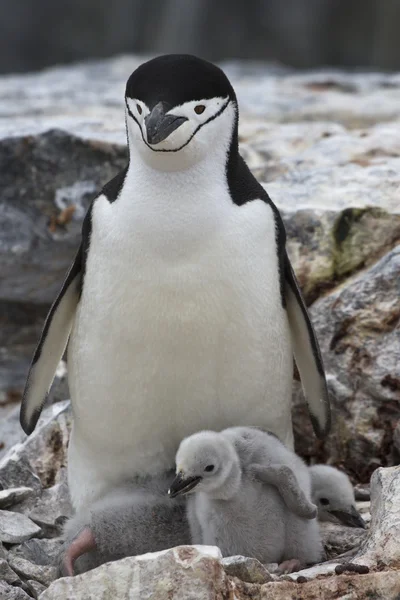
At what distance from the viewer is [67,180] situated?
5117 millimetres

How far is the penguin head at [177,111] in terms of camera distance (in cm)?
303

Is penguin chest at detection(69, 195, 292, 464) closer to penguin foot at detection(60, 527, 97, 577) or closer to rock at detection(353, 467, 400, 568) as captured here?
penguin foot at detection(60, 527, 97, 577)

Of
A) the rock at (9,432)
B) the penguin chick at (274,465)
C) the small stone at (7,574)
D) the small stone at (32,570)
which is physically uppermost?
the penguin chick at (274,465)

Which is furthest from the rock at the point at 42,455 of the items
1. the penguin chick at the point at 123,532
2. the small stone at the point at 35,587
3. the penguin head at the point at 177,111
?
the penguin head at the point at 177,111

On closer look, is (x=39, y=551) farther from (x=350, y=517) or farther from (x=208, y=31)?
(x=208, y=31)

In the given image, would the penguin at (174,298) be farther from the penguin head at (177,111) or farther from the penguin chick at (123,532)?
the penguin chick at (123,532)

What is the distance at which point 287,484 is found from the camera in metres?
3.09

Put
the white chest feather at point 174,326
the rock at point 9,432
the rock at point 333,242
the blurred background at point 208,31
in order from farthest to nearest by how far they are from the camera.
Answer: the blurred background at point 208,31, the rock at point 9,432, the rock at point 333,242, the white chest feather at point 174,326

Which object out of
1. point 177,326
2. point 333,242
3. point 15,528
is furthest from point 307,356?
point 15,528

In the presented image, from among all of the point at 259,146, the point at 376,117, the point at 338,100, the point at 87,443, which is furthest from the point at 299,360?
the point at 338,100

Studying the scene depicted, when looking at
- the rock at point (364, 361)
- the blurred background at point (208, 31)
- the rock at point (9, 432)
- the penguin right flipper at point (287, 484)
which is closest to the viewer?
the penguin right flipper at point (287, 484)

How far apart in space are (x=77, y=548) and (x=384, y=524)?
94cm

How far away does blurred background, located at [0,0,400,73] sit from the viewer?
13547 millimetres

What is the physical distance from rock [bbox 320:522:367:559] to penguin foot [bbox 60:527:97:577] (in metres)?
0.73
